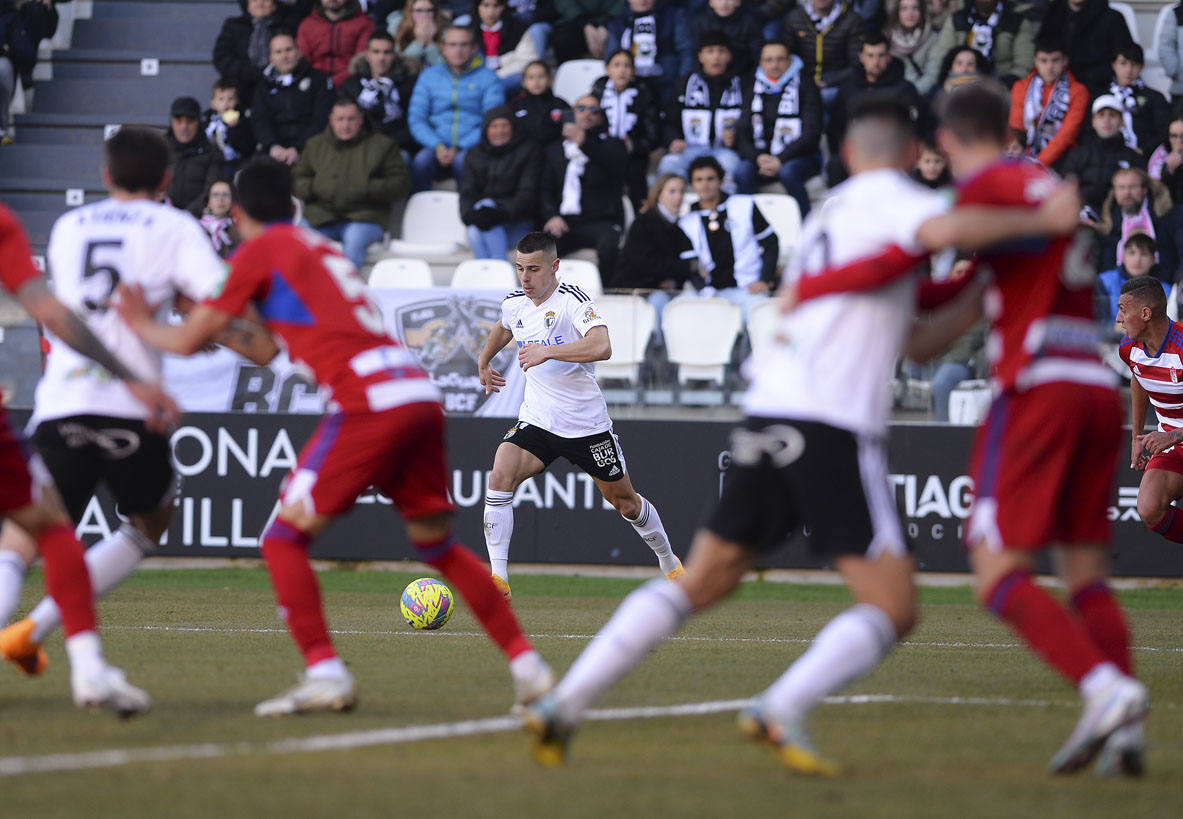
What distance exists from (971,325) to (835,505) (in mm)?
875

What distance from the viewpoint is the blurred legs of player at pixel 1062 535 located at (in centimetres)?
494

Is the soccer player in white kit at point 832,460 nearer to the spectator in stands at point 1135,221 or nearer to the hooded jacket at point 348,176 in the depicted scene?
the spectator in stands at point 1135,221

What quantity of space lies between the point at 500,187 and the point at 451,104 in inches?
64.0

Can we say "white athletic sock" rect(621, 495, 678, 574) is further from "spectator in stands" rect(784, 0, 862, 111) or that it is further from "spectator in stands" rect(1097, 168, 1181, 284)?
"spectator in stands" rect(784, 0, 862, 111)

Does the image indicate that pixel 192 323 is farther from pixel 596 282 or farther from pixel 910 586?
pixel 596 282

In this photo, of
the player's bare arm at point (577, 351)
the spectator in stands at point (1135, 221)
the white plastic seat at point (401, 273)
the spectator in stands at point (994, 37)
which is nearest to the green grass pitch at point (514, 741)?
the player's bare arm at point (577, 351)

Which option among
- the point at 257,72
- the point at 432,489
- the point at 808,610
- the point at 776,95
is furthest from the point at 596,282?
the point at 432,489

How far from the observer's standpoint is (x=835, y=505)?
4969 millimetres

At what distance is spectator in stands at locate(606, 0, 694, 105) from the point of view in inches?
695

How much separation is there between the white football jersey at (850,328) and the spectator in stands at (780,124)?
11783 millimetres

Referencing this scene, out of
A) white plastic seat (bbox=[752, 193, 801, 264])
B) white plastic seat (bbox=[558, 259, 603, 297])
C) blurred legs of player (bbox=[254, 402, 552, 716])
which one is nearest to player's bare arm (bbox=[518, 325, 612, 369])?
white plastic seat (bbox=[558, 259, 603, 297])

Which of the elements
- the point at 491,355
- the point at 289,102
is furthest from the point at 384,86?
the point at 491,355

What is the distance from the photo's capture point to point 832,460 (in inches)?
195

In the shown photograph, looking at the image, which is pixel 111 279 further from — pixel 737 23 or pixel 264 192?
pixel 737 23
